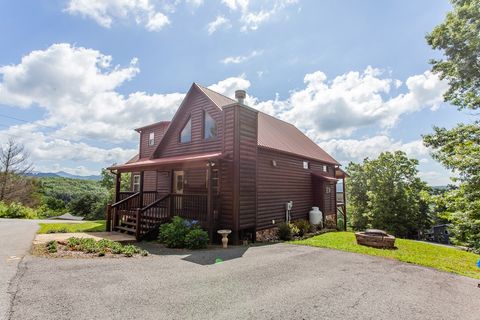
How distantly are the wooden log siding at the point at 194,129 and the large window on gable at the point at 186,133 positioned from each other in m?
0.15

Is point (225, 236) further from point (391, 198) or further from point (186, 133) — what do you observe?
point (391, 198)

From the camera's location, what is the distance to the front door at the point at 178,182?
1280 centimetres

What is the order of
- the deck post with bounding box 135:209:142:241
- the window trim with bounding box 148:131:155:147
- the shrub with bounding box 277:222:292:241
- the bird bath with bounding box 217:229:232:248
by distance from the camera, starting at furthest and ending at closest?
the window trim with bounding box 148:131:155:147 < the shrub with bounding box 277:222:292:241 < the deck post with bounding box 135:209:142:241 < the bird bath with bounding box 217:229:232:248

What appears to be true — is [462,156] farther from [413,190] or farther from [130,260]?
[413,190]

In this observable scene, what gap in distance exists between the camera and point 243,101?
36.9 feet

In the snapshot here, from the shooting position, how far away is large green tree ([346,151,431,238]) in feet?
83.0

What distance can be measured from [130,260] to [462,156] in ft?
39.9

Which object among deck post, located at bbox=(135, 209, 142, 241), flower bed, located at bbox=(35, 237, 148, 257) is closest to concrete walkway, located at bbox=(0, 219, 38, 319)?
flower bed, located at bbox=(35, 237, 148, 257)

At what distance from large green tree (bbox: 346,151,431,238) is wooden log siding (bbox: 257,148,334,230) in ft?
48.3

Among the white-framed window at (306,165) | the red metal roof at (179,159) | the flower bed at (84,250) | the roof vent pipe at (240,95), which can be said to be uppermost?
the roof vent pipe at (240,95)

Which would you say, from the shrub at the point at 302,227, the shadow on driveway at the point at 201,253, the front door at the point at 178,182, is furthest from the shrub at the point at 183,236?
the shrub at the point at 302,227

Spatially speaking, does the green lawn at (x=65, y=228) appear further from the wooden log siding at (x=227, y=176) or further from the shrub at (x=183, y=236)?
the wooden log siding at (x=227, y=176)

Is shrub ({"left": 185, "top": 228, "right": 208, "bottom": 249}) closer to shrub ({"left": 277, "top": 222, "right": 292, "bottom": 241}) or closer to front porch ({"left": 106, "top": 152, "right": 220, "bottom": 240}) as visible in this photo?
front porch ({"left": 106, "top": 152, "right": 220, "bottom": 240})

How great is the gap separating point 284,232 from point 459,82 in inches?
509
